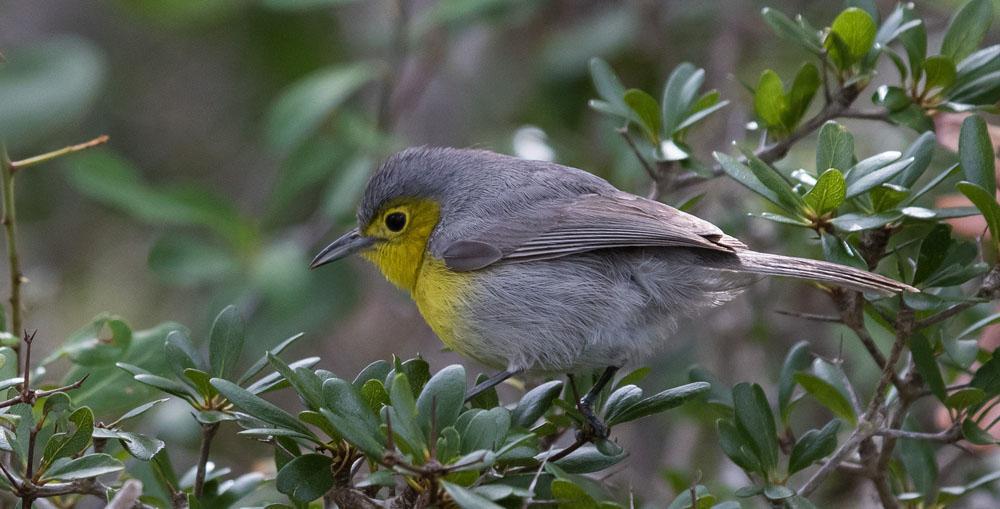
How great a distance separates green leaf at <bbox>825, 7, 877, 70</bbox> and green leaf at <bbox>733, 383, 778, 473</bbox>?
3.35 feet

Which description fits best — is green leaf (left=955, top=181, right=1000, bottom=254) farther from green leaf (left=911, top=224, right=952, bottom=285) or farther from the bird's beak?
the bird's beak

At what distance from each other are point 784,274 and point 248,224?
112 inches

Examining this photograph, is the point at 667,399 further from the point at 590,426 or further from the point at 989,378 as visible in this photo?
the point at 989,378

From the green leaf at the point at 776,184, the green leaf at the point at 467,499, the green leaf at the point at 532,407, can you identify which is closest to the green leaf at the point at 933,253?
the green leaf at the point at 776,184

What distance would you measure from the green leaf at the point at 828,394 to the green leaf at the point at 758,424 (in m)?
0.18

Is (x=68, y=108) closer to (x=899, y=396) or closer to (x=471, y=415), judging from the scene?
(x=471, y=415)

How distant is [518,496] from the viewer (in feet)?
7.20

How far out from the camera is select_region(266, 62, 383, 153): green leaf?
16.1 feet

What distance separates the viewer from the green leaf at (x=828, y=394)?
2.80m

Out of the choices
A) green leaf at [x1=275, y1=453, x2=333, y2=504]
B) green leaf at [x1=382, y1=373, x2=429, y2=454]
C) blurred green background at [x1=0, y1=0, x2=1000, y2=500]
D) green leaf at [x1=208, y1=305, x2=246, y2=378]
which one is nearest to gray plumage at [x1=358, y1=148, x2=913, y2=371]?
blurred green background at [x1=0, y1=0, x2=1000, y2=500]

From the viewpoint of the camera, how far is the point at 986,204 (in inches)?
100

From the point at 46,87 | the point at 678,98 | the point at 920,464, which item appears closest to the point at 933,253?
the point at 920,464

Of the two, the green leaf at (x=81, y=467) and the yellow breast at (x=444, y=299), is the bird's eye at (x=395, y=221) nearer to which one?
the yellow breast at (x=444, y=299)

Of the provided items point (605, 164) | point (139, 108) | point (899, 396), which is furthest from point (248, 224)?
point (899, 396)
